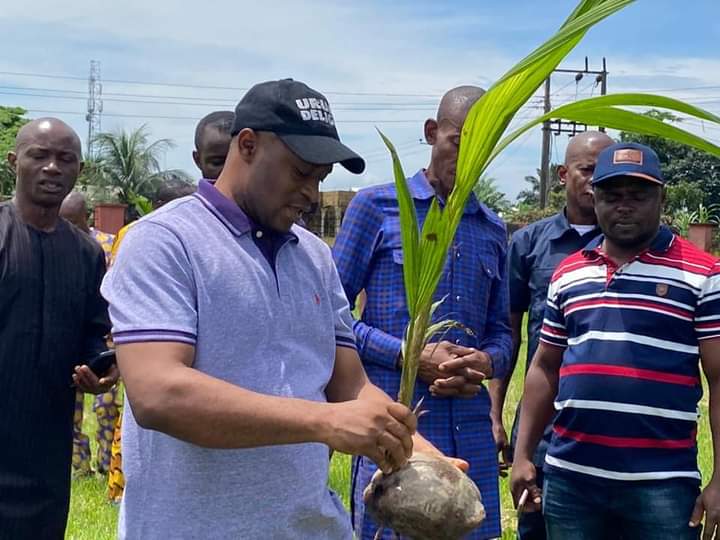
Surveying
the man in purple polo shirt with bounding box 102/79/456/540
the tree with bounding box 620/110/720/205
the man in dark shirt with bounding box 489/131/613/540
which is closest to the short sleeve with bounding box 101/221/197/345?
the man in purple polo shirt with bounding box 102/79/456/540

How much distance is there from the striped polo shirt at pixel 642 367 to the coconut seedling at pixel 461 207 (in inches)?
41.3

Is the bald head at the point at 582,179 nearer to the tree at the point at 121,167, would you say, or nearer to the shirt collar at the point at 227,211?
the shirt collar at the point at 227,211

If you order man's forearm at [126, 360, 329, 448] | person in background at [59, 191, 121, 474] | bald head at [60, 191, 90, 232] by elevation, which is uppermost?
bald head at [60, 191, 90, 232]

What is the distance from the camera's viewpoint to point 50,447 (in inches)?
134

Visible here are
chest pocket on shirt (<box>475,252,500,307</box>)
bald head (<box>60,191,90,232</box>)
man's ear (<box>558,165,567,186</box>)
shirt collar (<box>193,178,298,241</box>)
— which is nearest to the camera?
shirt collar (<box>193,178,298,241</box>)

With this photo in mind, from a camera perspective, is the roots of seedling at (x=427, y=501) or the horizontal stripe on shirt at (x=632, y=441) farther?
the horizontal stripe on shirt at (x=632, y=441)

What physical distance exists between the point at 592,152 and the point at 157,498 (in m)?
2.64

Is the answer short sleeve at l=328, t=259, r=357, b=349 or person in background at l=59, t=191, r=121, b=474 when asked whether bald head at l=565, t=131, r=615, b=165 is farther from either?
person in background at l=59, t=191, r=121, b=474

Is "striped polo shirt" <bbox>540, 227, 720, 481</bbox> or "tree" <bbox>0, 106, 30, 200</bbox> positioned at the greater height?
"tree" <bbox>0, 106, 30, 200</bbox>

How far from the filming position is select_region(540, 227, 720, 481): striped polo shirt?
122 inches

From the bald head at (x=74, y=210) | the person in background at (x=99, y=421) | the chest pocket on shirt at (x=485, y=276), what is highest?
the bald head at (x=74, y=210)

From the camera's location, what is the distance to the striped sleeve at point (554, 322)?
3.43 meters

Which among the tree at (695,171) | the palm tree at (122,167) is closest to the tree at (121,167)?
the palm tree at (122,167)

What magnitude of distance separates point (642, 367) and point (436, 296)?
2.26ft
